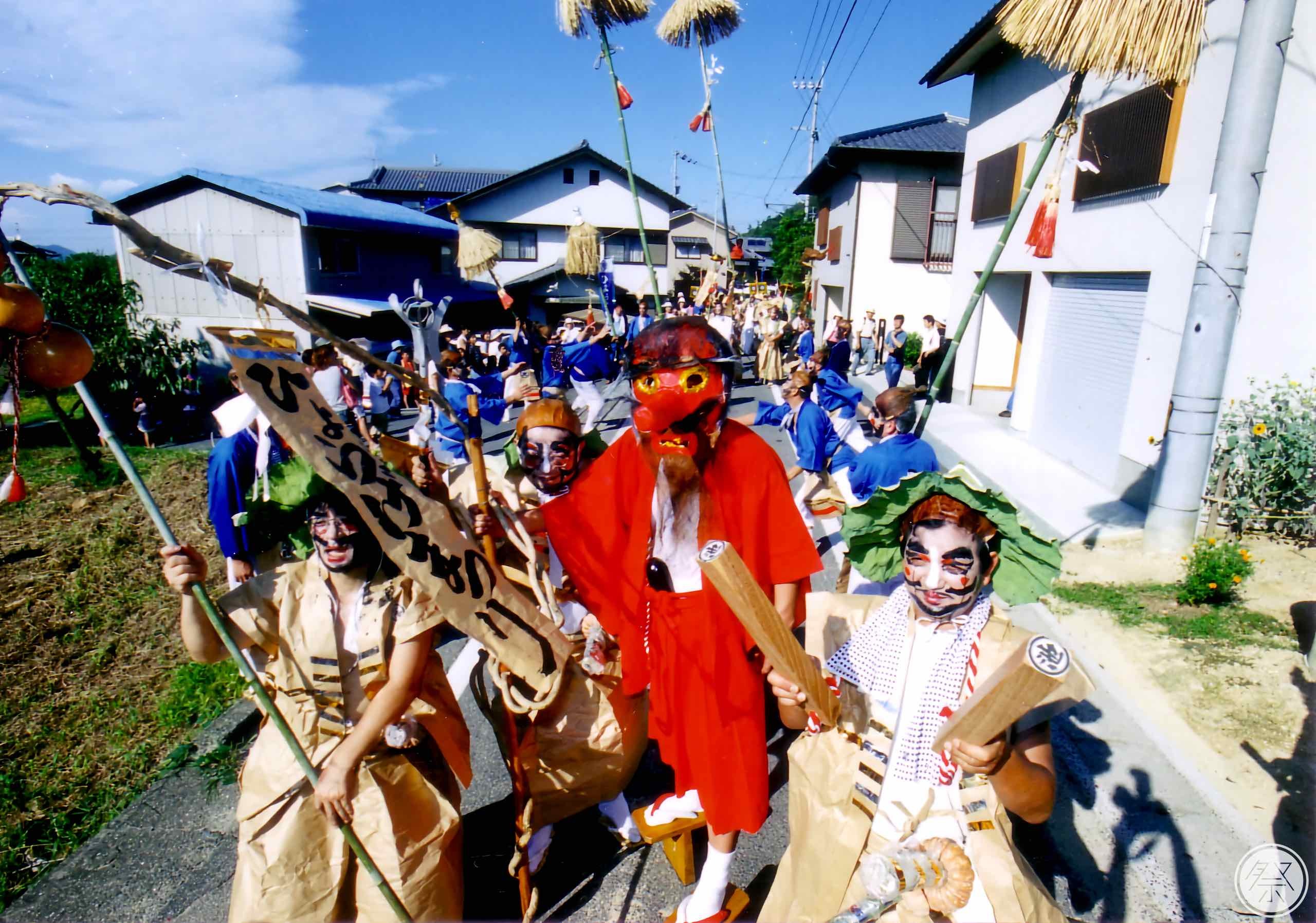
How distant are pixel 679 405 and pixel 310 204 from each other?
56.3 ft

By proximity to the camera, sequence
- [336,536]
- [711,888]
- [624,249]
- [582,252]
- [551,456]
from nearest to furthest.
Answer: [336,536]
[711,888]
[551,456]
[582,252]
[624,249]

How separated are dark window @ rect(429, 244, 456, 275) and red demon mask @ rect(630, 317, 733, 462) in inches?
824

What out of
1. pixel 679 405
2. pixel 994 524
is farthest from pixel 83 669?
pixel 994 524

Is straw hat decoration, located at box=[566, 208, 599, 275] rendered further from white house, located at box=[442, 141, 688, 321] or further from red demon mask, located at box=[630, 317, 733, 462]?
white house, located at box=[442, 141, 688, 321]

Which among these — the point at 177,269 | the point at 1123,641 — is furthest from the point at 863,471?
the point at 177,269

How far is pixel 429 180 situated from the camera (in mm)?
39375

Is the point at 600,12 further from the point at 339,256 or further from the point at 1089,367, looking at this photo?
the point at 339,256

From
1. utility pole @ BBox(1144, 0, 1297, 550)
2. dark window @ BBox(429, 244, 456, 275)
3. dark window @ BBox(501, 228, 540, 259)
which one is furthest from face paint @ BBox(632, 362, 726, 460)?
dark window @ BBox(501, 228, 540, 259)

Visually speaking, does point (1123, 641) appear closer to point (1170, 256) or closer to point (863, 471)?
point (863, 471)

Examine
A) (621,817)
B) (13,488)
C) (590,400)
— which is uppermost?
(13,488)

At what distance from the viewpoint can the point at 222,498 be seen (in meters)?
3.65

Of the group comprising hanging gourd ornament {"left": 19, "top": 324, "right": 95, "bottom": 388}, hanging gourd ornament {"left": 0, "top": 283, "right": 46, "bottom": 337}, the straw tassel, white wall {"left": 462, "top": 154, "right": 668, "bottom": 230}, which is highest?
white wall {"left": 462, "top": 154, "right": 668, "bottom": 230}

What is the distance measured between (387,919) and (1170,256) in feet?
27.5

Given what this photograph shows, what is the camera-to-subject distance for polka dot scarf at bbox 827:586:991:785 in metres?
1.87
